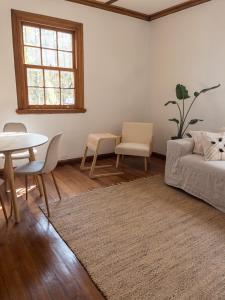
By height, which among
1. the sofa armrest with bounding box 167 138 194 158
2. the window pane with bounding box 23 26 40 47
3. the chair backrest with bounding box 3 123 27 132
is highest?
the window pane with bounding box 23 26 40 47

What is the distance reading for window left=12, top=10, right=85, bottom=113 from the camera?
3186mm

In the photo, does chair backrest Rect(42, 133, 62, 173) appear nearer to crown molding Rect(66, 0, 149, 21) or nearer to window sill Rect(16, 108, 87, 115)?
window sill Rect(16, 108, 87, 115)

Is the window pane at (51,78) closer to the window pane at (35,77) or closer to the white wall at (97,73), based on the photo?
A: the window pane at (35,77)

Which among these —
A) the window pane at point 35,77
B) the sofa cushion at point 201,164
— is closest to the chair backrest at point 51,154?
the sofa cushion at point 201,164

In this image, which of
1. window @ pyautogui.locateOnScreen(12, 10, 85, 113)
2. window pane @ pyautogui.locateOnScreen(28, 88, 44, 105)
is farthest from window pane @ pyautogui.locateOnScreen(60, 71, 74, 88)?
window pane @ pyautogui.locateOnScreen(28, 88, 44, 105)

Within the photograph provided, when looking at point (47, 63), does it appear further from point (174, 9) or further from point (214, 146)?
point (214, 146)

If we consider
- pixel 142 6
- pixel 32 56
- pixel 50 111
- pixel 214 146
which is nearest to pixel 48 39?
pixel 32 56

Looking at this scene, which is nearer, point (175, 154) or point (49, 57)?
point (175, 154)

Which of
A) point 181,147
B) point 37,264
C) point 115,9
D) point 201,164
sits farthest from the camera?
point 115,9

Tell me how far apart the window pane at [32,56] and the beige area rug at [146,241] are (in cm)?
208

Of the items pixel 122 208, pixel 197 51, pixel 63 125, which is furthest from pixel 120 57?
pixel 122 208

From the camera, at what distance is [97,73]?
12.7 feet

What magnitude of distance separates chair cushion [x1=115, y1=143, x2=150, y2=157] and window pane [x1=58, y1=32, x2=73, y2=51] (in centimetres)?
174

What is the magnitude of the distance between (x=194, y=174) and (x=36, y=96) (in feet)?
8.19
